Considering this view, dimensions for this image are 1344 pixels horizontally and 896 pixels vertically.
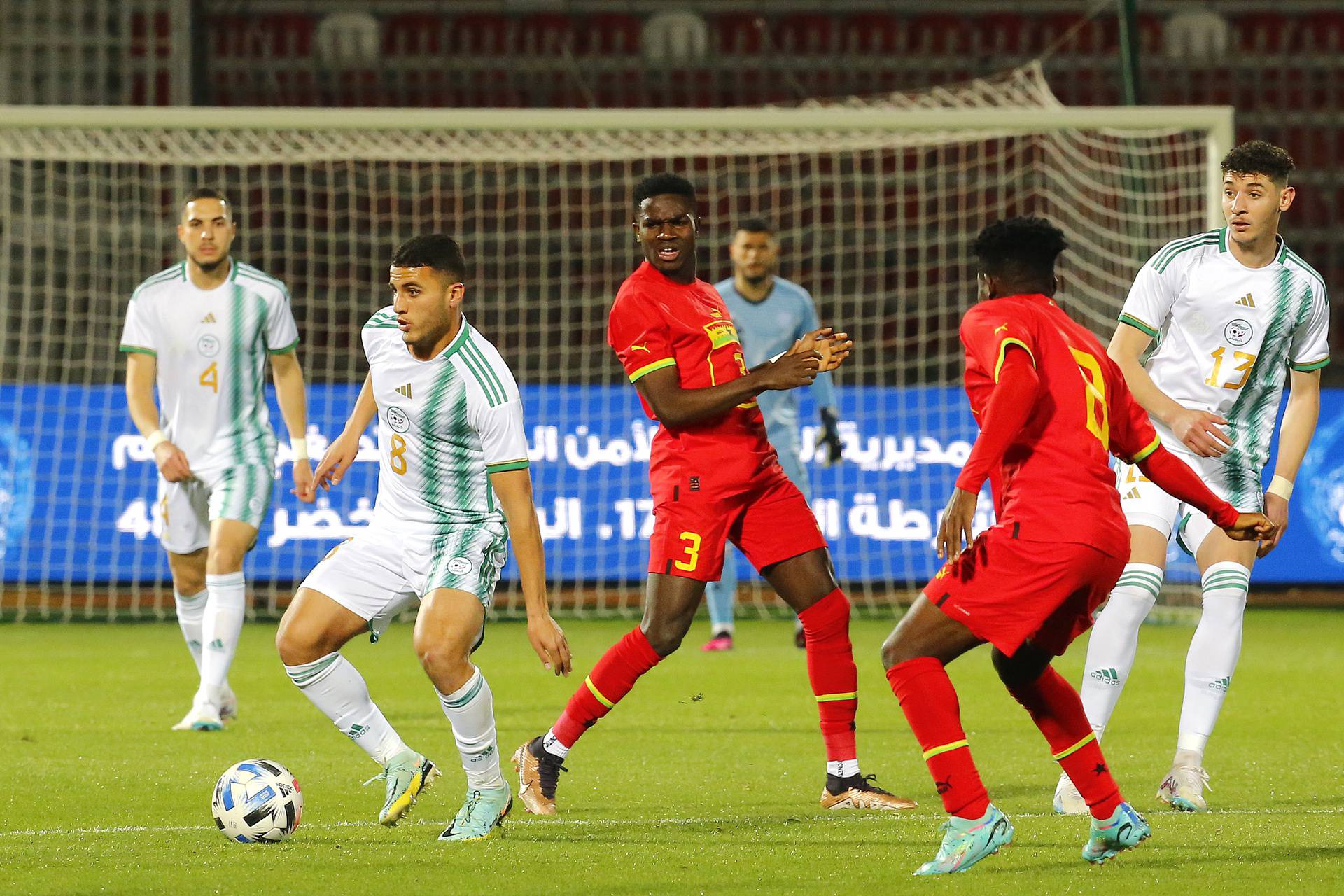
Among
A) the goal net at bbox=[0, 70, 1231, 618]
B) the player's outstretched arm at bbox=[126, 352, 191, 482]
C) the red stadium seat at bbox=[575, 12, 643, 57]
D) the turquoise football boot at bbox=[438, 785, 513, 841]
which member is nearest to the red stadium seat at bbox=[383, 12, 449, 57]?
the red stadium seat at bbox=[575, 12, 643, 57]

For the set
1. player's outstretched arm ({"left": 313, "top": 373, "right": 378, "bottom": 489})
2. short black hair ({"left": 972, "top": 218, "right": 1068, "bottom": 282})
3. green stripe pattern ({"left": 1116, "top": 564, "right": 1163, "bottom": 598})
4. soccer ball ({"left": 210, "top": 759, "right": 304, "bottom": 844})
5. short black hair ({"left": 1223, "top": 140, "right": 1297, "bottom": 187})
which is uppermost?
short black hair ({"left": 1223, "top": 140, "right": 1297, "bottom": 187})

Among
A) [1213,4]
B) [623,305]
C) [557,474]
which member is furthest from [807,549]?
[1213,4]

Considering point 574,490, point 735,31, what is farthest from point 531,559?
point 735,31

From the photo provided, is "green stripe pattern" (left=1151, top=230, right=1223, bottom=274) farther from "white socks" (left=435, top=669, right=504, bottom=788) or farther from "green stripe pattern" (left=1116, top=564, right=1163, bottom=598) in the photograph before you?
"white socks" (left=435, top=669, right=504, bottom=788)

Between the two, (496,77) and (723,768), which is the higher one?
(496,77)

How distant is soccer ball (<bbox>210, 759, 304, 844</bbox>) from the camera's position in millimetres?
4707

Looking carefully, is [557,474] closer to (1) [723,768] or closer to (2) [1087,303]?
(2) [1087,303]

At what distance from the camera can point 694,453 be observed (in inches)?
215

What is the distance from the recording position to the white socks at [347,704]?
16.5 ft

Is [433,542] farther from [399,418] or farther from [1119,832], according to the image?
[1119,832]

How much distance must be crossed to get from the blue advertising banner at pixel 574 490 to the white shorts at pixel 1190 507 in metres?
6.21

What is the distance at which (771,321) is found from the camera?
31.2 ft

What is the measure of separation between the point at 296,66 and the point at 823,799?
13331 mm

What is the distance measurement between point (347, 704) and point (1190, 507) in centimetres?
269
